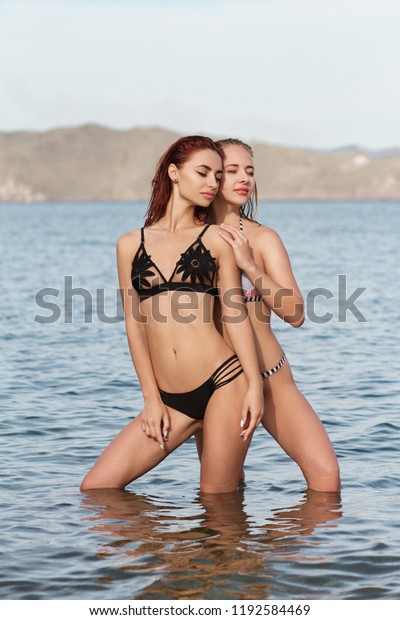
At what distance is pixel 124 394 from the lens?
1398cm

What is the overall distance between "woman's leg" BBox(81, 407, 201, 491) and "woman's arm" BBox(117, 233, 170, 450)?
8 centimetres

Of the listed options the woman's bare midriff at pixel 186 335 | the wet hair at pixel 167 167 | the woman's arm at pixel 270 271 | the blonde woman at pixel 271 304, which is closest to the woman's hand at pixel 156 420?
the woman's bare midriff at pixel 186 335

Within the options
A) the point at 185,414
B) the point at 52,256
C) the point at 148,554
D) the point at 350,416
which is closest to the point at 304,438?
the point at 185,414

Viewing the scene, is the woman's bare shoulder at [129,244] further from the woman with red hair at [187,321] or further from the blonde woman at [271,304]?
the blonde woman at [271,304]

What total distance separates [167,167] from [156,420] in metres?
1.69

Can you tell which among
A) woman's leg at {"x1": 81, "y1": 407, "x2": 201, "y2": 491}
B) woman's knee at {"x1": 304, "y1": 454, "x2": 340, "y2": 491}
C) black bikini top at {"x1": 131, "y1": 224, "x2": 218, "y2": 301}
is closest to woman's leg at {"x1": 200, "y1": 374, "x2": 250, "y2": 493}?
woman's leg at {"x1": 81, "y1": 407, "x2": 201, "y2": 491}

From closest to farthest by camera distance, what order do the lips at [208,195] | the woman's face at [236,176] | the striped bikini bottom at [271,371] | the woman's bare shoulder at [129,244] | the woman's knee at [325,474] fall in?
the lips at [208,195], the woman's bare shoulder at [129,244], the woman's face at [236,176], the striped bikini bottom at [271,371], the woman's knee at [325,474]

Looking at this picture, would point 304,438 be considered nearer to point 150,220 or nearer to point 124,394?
point 150,220

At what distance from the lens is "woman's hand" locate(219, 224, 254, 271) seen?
6.92 meters

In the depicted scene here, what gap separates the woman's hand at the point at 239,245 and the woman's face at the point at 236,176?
27 cm

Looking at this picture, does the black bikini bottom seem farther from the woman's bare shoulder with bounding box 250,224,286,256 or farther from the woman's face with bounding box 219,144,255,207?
the woman's face with bounding box 219,144,255,207

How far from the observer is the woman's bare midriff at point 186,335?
7.03 meters

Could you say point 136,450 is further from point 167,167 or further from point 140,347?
point 167,167

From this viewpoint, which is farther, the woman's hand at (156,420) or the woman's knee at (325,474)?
the woman's knee at (325,474)
